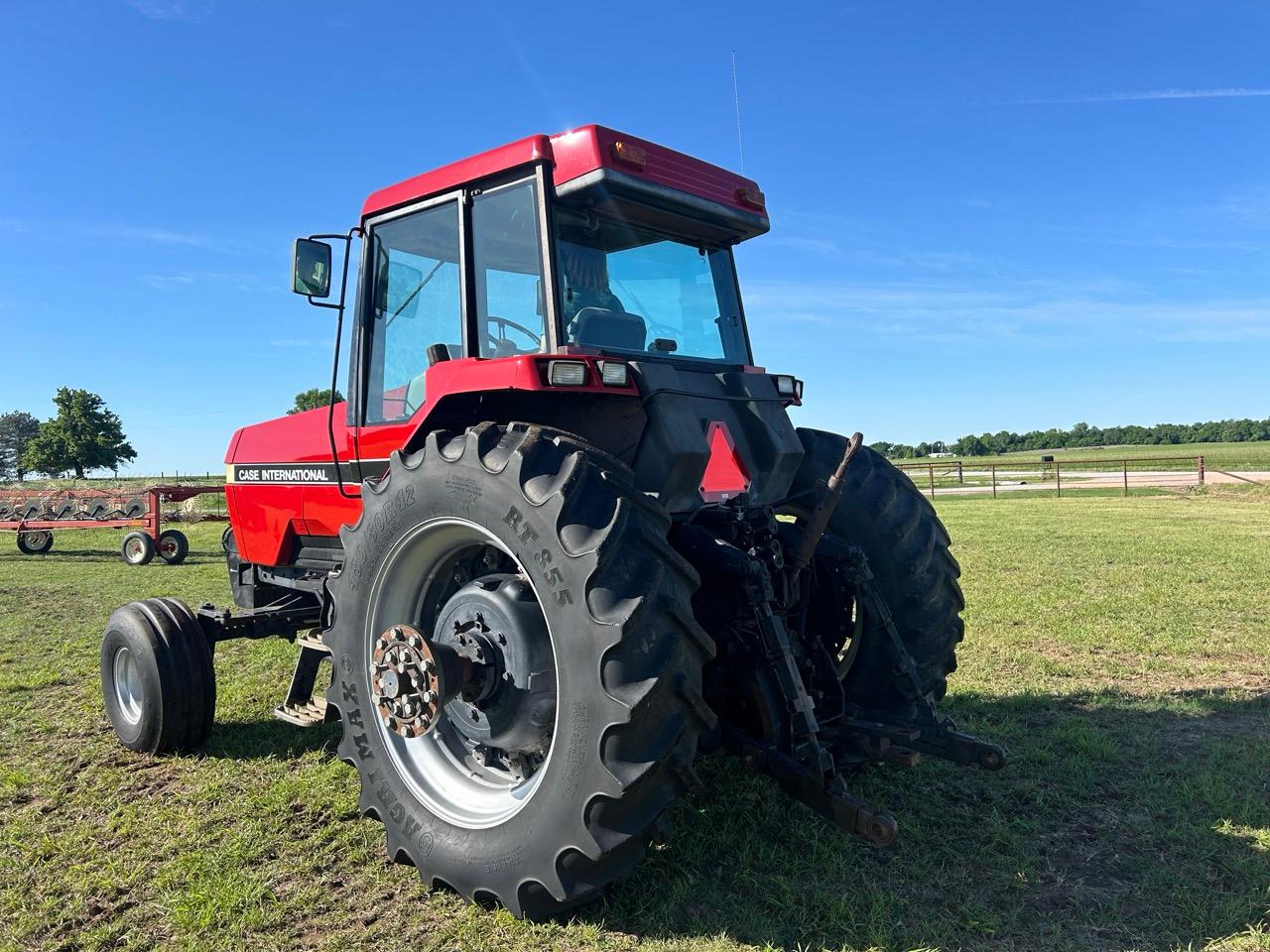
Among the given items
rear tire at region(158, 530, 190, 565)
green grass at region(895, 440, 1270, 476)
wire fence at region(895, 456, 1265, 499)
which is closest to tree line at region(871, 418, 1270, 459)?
green grass at region(895, 440, 1270, 476)

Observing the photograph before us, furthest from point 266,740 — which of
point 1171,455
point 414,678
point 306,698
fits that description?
point 1171,455

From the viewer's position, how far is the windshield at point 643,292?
12.0ft

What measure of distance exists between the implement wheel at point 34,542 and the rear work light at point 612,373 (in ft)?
62.6

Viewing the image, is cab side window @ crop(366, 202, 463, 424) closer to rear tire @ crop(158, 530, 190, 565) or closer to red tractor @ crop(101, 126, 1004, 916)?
red tractor @ crop(101, 126, 1004, 916)

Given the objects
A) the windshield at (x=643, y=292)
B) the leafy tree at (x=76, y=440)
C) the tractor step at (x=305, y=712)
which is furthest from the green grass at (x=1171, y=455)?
the leafy tree at (x=76, y=440)

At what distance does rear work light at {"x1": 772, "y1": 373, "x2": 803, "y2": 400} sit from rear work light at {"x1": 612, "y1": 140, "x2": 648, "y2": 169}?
1.20 meters

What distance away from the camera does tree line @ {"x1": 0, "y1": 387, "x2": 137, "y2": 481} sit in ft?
226

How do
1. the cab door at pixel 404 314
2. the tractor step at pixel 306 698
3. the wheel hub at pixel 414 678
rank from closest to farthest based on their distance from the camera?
the wheel hub at pixel 414 678 < the cab door at pixel 404 314 < the tractor step at pixel 306 698

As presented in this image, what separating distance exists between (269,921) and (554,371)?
7.05 feet

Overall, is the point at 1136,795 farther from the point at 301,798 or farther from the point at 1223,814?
the point at 301,798

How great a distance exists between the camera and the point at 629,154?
3545 mm

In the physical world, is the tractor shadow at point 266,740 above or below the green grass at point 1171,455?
below

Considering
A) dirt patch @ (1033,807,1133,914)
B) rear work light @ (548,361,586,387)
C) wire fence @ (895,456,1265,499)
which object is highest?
rear work light @ (548,361,586,387)

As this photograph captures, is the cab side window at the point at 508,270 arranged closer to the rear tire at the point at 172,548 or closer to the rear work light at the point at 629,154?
the rear work light at the point at 629,154
